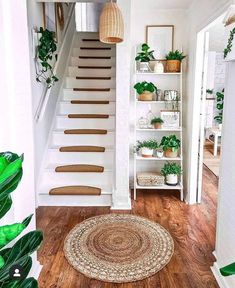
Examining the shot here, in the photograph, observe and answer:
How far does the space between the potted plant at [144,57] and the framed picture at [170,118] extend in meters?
0.61

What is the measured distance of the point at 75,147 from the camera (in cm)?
370

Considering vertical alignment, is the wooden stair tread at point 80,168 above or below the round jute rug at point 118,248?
above

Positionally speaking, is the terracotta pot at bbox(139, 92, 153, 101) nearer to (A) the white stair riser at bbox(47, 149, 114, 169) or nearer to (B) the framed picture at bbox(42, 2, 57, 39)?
(A) the white stair riser at bbox(47, 149, 114, 169)

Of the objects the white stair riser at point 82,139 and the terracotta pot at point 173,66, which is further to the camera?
the white stair riser at point 82,139

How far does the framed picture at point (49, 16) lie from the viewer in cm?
356

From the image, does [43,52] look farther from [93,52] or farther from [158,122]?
[93,52]

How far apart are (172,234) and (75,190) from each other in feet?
4.01

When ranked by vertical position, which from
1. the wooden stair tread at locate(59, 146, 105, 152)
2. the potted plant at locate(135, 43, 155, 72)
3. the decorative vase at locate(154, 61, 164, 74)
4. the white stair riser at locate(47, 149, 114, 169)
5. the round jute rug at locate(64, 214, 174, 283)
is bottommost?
the round jute rug at locate(64, 214, 174, 283)

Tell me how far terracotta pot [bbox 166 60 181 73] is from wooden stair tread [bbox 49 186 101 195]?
1.75 meters

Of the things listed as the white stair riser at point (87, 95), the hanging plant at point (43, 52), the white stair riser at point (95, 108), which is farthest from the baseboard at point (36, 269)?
the white stair riser at point (87, 95)

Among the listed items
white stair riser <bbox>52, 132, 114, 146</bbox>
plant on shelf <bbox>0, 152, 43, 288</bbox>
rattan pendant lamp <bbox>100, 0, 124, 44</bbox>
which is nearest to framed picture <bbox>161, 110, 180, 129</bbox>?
white stair riser <bbox>52, 132, 114, 146</bbox>

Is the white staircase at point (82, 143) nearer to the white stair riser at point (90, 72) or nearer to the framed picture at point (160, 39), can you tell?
the white stair riser at point (90, 72)

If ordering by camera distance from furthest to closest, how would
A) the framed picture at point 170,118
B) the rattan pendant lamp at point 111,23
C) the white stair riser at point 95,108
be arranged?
the white stair riser at point 95,108 → the framed picture at point 170,118 → the rattan pendant lamp at point 111,23

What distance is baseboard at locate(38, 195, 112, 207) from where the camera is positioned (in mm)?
3273
